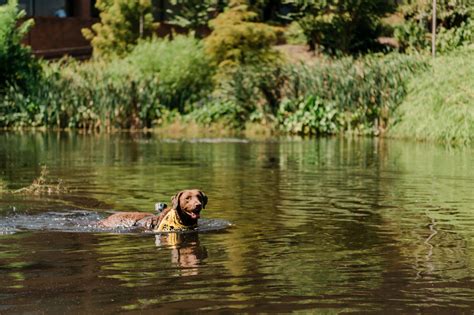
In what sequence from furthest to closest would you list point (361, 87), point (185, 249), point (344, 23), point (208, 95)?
point (344, 23) < point (208, 95) < point (361, 87) < point (185, 249)

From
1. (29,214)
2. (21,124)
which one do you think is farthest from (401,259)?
(21,124)

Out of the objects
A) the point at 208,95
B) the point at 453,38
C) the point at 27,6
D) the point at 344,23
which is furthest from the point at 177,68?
the point at 27,6

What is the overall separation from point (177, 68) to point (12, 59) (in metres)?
6.88

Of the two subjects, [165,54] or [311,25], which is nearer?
[165,54]

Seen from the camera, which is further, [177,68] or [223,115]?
[177,68]

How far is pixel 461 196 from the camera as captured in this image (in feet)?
57.0

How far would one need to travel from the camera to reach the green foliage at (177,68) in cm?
4894

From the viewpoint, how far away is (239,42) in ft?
171

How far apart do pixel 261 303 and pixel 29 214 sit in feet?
23.1

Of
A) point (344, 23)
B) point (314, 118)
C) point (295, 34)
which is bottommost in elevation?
point (314, 118)

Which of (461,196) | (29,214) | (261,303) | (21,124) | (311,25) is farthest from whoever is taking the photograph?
(311,25)

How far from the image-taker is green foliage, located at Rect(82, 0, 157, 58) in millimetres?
56562

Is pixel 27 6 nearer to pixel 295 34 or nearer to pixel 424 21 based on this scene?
pixel 295 34

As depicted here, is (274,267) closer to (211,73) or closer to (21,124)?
(21,124)
